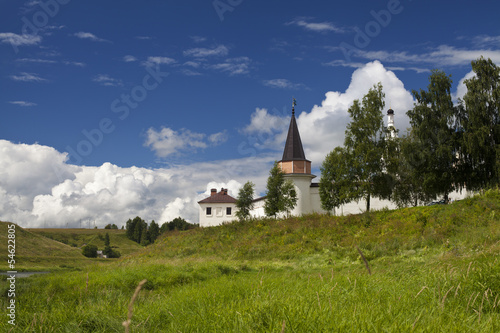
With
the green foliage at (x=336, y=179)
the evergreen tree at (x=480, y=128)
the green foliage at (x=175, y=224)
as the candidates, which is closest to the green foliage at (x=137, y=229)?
the green foliage at (x=175, y=224)

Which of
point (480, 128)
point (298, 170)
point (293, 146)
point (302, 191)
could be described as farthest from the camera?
point (293, 146)

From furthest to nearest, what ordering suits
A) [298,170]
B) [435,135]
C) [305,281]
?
[298,170] < [435,135] < [305,281]

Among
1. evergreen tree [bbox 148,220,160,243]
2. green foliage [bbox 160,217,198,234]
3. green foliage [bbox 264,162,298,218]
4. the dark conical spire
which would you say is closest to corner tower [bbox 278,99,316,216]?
the dark conical spire

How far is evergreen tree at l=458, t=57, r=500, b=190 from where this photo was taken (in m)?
30.1

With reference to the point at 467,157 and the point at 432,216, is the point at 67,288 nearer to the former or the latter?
the point at 432,216

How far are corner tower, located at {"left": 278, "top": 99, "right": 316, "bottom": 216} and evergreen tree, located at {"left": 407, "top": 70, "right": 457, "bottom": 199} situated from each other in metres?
14.3

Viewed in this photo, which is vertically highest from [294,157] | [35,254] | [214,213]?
[294,157]

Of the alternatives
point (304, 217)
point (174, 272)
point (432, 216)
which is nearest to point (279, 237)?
point (304, 217)

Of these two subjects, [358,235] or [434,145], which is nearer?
[358,235]

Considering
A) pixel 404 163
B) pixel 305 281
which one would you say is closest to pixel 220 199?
pixel 404 163

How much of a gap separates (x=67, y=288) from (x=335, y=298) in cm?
961

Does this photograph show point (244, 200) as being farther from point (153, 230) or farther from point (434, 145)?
point (153, 230)

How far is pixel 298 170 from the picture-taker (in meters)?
45.7

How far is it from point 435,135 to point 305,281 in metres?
28.8
